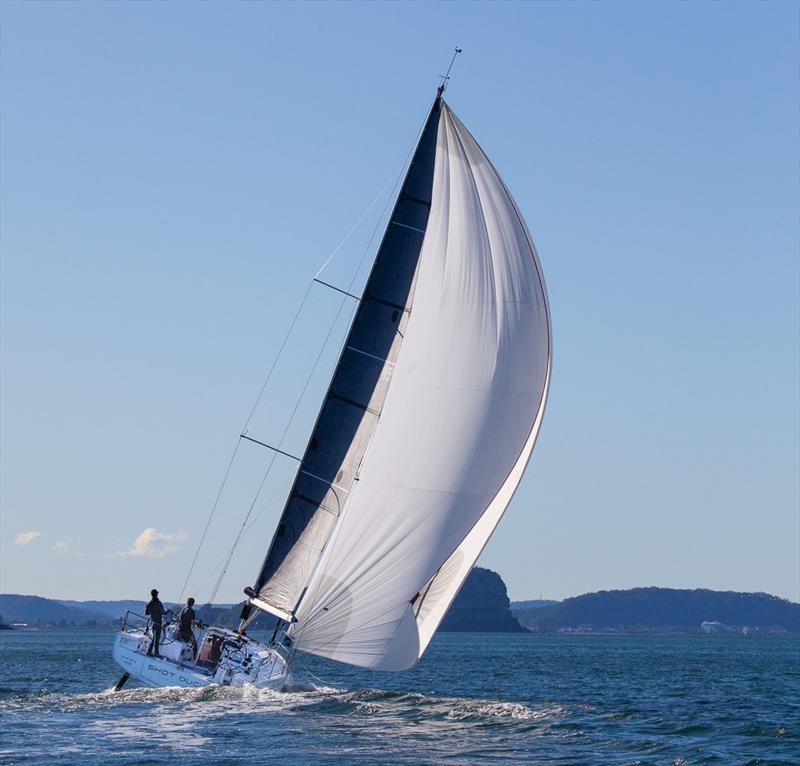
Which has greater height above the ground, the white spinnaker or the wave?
the white spinnaker

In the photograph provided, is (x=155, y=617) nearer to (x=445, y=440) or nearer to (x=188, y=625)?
(x=188, y=625)

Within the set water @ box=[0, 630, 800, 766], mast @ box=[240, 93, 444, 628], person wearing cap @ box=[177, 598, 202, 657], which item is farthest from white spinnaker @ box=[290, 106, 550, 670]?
person wearing cap @ box=[177, 598, 202, 657]

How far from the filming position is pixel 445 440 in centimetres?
2564

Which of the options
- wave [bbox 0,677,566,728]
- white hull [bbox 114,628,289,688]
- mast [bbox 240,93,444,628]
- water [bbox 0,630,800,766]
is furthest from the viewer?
white hull [bbox 114,628,289,688]

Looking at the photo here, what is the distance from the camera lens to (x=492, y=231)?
84.7 ft

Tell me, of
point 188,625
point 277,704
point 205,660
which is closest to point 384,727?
point 277,704

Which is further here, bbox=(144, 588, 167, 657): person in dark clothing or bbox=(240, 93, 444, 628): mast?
bbox=(144, 588, 167, 657): person in dark clothing

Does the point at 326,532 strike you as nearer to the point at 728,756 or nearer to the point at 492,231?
the point at 492,231

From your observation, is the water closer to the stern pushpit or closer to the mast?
the stern pushpit

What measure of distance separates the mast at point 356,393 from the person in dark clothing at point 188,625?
1708mm

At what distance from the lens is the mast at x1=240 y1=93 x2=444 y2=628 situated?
2641 centimetres

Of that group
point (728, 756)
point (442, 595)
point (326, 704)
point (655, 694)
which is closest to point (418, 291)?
point (442, 595)

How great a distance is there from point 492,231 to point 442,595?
7004mm

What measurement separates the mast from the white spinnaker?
38 cm
